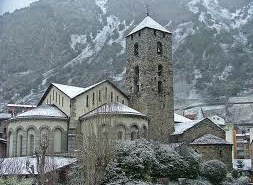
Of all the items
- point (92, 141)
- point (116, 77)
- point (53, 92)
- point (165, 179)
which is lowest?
point (165, 179)

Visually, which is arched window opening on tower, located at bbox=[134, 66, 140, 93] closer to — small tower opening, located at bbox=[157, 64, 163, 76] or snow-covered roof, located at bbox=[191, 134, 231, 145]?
small tower opening, located at bbox=[157, 64, 163, 76]

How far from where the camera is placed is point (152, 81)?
56.5m

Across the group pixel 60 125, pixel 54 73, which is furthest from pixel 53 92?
pixel 54 73

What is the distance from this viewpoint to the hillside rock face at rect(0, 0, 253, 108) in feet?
484

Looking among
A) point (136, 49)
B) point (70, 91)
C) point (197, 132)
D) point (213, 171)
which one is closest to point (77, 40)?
point (136, 49)

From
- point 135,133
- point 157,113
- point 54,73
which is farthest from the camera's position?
point 54,73

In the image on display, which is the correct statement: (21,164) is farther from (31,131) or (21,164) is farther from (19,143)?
(19,143)

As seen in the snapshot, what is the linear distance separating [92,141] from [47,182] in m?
4.85

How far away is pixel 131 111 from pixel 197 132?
1079 centimetres

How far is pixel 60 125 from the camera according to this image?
50906 millimetres

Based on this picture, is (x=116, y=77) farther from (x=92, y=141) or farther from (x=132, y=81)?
(x=92, y=141)

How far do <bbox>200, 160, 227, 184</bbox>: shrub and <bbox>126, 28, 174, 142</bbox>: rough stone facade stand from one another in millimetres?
10277

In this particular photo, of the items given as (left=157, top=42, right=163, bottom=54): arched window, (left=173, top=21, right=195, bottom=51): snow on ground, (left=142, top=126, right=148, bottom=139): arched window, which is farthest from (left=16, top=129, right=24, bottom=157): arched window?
(left=173, top=21, right=195, bottom=51): snow on ground

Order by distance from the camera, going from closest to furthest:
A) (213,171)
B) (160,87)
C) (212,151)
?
(213,171), (212,151), (160,87)
